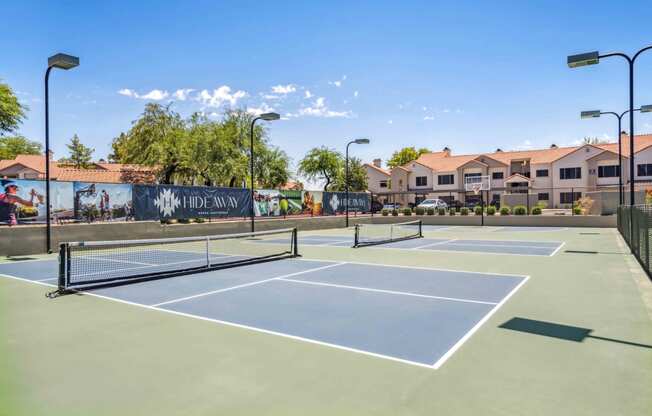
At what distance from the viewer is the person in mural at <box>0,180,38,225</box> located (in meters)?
16.2

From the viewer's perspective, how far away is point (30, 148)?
282 ft

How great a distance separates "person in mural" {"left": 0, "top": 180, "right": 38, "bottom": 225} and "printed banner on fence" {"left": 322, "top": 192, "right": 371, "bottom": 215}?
20.7m

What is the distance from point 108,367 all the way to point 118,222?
16.2m

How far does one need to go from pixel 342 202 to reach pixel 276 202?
8887mm

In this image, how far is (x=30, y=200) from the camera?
55.3 ft

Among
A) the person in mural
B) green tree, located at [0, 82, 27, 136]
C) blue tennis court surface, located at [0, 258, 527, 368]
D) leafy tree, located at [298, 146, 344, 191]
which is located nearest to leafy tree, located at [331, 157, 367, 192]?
leafy tree, located at [298, 146, 344, 191]

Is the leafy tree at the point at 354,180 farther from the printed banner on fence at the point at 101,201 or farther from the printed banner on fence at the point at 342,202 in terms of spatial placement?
the printed banner on fence at the point at 101,201

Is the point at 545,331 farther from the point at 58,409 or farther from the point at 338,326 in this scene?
the point at 58,409

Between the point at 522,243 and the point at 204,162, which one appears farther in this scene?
the point at 204,162

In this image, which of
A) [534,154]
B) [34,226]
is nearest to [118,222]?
[34,226]

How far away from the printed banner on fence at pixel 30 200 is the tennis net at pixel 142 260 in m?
2.21

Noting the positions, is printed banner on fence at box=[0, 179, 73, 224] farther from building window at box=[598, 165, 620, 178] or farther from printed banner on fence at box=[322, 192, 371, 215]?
building window at box=[598, 165, 620, 178]

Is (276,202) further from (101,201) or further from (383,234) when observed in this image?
(101,201)

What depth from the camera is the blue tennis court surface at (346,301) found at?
5742 millimetres
